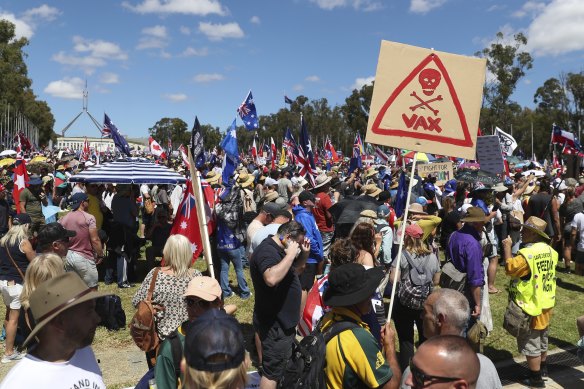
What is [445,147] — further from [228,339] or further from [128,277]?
[128,277]

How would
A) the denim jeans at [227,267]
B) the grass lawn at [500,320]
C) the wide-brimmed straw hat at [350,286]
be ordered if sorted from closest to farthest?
the wide-brimmed straw hat at [350,286] < the grass lawn at [500,320] < the denim jeans at [227,267]

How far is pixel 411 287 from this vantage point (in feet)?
15.2

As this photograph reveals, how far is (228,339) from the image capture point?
6.70ft

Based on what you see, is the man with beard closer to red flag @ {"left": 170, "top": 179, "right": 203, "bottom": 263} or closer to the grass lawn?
red flag @ {"left": 170, "top": 179, "right": 203, "bottom": 263}

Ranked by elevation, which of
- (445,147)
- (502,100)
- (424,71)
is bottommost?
A: (445,147)

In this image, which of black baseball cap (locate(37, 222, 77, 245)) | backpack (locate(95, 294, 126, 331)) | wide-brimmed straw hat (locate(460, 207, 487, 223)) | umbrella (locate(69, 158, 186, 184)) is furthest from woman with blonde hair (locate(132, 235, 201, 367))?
umbrella (locate(69, 158, 186, 184))

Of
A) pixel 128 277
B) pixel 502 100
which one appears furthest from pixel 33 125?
pixel 128 277

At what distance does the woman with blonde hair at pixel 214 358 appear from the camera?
1.99 metres

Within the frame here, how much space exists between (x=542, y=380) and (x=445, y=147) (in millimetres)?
3004

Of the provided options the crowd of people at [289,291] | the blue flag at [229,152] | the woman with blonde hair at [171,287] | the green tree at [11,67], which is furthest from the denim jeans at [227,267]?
the green tree at [11,67]

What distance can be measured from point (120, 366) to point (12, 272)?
5.36ft

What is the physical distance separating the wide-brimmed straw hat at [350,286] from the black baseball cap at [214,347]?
88cm

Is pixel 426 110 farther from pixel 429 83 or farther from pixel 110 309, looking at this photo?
pixel 110 309

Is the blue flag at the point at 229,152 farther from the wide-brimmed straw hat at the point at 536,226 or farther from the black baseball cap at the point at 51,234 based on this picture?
the wide-brimmed straw hat at the point at 536,226
